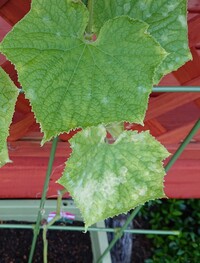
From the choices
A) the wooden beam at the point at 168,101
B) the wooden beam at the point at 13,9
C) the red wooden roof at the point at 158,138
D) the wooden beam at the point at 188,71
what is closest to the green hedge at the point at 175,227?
the red wooden roof at the point at 158,138

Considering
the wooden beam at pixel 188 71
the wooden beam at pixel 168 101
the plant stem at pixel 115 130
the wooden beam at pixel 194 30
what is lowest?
the plant stem at pixel 115 130

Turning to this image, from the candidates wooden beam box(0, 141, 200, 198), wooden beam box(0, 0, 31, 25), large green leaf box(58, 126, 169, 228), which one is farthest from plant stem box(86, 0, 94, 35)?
wooden beam box(0, 141, 200, 198)

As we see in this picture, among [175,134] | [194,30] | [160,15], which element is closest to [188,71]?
[194,30]

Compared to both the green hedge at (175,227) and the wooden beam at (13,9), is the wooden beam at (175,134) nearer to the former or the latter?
the green hedge at (175,227)

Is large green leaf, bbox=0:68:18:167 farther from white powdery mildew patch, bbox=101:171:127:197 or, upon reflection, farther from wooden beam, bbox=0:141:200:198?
wooden beam, bbox=0:141:200:198

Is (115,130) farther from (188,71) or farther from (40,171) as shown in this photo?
(40,171)

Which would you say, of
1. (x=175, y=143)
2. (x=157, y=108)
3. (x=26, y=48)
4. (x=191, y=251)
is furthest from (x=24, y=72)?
(x=191, y=251)

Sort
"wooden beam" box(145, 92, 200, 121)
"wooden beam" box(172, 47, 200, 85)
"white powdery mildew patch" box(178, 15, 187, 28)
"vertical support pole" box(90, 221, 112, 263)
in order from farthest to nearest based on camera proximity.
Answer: "vertical support pole" box(90, 221, 112, 263), "wooden beam" box(145, 92, 200, 121), "wooden beam" box(172, 47, 200, 85), "white powdery mildew patch" box(178, 15, 187, 28)
